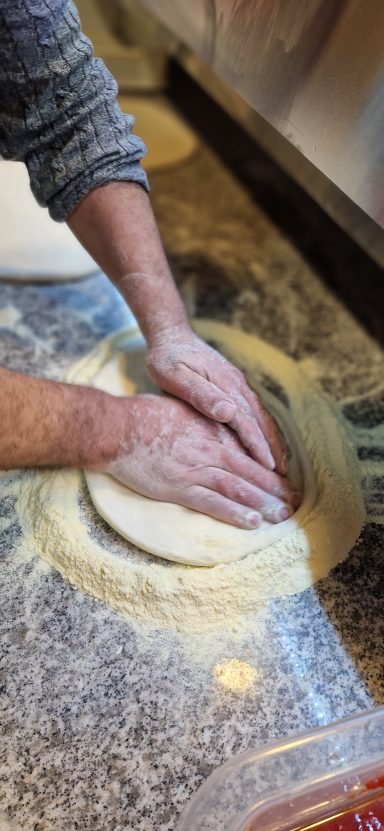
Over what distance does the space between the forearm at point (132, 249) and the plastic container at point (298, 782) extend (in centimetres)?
65

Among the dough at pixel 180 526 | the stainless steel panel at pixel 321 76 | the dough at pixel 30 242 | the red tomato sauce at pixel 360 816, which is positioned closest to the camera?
the red tomato sauce at pixel 360 816

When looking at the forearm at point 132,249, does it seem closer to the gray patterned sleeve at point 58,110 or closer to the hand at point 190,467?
the gray patterned sleeve at point 58,110

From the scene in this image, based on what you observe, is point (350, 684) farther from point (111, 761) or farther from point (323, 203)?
point (323, 203)

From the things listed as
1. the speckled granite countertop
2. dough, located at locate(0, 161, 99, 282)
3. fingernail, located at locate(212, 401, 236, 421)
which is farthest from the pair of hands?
dough, located at locate(0, 161, 99, 282)

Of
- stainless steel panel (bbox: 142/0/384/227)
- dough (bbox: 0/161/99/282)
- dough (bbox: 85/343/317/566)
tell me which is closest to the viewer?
stainless steel panel (bbox: 142/0/384/227)

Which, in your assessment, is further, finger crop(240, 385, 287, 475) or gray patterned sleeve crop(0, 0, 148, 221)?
finger crop(240, 385, 287, 475)

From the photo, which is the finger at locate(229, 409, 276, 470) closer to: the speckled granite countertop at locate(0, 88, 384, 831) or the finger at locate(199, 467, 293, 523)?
the finger at locate(199, 467, 293, 523)

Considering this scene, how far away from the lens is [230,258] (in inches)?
60.6

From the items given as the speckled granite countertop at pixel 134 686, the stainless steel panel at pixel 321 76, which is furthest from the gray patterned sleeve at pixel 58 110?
the speckled granite countertop at pixel 134 686

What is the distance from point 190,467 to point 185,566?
15 centimetres

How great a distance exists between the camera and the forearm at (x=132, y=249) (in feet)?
3.35

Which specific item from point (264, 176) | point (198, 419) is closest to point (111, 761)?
point (198, 419)

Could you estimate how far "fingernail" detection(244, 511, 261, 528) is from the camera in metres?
0.94

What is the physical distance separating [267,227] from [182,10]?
542mm
